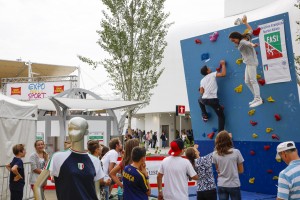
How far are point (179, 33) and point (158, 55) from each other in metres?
18.8

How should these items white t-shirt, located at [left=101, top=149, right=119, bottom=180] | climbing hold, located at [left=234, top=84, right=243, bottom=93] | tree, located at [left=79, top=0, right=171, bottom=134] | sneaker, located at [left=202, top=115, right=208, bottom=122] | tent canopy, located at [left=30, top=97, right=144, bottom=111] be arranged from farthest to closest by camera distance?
tree, located at [left=79, top=0, right=171, bottom=134] → tent canopy, located at [left=30, top=97, right=144, bottom=111] → sneaker, located at [left=202, top=115, right=208, bottom=122] → climbing hold, located at [left=234, top=84, right=243, bottom=93] → white t-shirt, located at [left=101, top=149, right=119, bottom=180]

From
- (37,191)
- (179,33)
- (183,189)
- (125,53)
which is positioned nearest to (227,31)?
(183,189)

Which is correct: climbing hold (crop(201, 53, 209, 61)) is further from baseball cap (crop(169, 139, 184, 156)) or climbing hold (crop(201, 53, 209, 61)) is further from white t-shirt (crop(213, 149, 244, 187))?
baseball cap (crop(169, 139, 184, 156))

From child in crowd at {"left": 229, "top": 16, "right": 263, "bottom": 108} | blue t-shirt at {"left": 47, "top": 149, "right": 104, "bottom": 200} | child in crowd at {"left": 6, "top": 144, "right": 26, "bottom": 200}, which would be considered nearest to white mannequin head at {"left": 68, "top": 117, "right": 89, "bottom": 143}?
blue t-shirt at {"left": 47, "top": 149, "right": 104, "bottom": 200}

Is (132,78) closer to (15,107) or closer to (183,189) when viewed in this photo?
(15,107)

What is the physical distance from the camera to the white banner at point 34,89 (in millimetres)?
22078

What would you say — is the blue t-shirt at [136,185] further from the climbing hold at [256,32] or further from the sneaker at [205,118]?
the sneaker at [205,118]

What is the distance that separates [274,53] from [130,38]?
1234 centimetres

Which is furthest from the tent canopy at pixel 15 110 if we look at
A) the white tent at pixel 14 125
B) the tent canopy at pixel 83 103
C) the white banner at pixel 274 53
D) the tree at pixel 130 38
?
the tree at pixel 130 38

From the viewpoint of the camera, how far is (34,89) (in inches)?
897

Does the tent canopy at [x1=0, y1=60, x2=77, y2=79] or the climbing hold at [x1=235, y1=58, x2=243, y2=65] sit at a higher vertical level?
the tent canopy at [x1=0, y1=60, x2=77, y2=79]

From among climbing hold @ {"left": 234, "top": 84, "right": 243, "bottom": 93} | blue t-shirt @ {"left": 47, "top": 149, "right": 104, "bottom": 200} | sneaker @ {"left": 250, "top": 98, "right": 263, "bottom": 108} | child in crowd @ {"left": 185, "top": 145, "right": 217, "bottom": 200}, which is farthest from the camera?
climbing hold @ {"left": 234, "top": 84, "right": 243, "bottom": 93}

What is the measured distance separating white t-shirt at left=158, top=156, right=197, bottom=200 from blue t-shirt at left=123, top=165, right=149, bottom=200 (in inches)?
23.2

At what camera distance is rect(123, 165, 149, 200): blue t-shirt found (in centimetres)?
459
